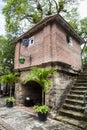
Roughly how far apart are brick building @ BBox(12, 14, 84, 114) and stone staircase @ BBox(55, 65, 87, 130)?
1.35ft

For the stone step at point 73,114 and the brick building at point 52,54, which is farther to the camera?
the brick building at point 52,54

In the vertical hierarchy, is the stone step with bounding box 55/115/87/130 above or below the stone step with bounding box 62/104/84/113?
below

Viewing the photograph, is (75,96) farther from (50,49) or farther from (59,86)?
(50,49)

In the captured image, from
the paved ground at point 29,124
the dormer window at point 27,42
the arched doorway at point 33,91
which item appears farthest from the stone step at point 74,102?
the dormer window at point 27,42

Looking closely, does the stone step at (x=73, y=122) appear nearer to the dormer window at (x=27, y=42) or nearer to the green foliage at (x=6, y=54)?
the dormer window at (x=27, y=42)

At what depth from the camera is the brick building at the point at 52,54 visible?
332 inches

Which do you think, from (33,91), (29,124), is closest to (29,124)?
(29,124)

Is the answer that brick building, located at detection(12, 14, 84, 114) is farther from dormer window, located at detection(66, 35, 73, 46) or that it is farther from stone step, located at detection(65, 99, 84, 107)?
stone step, located at detection(65, 99, 84, 107)

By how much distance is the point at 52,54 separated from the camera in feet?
29.1

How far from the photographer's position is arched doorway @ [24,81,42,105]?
1179 cm

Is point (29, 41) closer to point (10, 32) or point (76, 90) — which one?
point (76, 90)

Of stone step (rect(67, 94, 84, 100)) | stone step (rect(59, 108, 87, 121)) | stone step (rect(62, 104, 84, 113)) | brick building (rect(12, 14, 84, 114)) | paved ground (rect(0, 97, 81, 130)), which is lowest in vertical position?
paved ground (rect(0, 97, 81, 130))

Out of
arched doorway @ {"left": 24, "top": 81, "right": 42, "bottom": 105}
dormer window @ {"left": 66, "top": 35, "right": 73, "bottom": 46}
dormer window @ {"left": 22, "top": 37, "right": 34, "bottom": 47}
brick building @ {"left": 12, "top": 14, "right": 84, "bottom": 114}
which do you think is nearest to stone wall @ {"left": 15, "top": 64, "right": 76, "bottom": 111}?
brick building @ {"left": 12, "top": 14, "right": 84, "bottom": 114}

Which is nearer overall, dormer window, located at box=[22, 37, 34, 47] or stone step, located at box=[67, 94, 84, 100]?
stone step, located at box=[67, 94, 84, 100]
